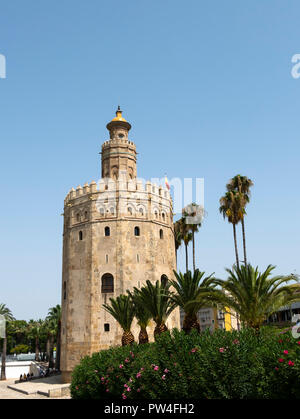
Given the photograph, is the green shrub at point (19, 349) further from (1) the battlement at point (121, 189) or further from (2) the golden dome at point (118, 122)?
(2) the golden dome at point (118, 122)

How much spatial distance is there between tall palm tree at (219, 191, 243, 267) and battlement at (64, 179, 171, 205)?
6156mm

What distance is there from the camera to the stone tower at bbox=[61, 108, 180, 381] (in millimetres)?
33031

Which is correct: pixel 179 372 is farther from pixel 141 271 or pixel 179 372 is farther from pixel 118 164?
pixel 118 164

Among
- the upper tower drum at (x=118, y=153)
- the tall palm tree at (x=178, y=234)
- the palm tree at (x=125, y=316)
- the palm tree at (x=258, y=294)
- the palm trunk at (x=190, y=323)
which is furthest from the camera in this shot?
the tall palm tree at (x=178, y=234)

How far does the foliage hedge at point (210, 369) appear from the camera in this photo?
1182 centimetres

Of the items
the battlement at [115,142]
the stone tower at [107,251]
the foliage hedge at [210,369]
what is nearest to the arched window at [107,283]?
the stone tower at [107,251]

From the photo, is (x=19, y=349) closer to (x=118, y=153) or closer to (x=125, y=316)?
(x=118, y=153)

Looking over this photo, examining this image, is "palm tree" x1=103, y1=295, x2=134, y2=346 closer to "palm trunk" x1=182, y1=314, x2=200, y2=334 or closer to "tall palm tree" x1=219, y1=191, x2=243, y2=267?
"palm trunk" x1=182, y1=314, x2=200, y2=334

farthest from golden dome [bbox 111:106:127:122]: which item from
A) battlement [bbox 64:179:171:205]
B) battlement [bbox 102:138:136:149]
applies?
battlement [bbox 64:179:171:205]

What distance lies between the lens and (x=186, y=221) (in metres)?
42.9

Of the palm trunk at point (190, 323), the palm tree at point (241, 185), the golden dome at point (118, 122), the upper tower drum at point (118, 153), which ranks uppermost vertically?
the golden dome at point (118, 122)

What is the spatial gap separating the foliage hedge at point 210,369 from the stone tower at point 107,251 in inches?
603

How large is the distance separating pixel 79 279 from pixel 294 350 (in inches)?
1005

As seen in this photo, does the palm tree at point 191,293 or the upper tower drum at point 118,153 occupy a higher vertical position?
the upper tower drum at point 118,153
